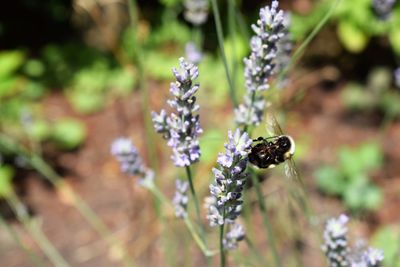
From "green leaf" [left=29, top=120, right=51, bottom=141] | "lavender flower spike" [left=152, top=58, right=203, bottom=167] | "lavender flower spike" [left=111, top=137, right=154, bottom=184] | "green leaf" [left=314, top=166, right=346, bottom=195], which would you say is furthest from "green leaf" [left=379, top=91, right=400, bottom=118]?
"lavender flower spike" [left=152, top=58, right=203, bottom=167]

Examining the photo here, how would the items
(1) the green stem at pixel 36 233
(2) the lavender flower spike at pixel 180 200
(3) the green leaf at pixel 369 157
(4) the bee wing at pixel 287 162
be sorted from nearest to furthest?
(4) the bee wing at pixel 287 162 → (2) the lavender flower spike at pixel 180 200 → (1) the green stem at pixel 36 233 → (3) the green leaf at pixel 369 157

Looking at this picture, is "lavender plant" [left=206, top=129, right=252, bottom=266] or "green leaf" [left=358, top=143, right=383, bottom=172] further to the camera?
"green leaf" [left=358, top=143, right=383, bottom=172]

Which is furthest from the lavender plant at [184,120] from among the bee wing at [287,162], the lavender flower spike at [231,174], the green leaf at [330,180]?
the green leaf at [330,180]

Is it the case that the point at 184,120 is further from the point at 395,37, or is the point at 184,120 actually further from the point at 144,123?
the point at 395,37

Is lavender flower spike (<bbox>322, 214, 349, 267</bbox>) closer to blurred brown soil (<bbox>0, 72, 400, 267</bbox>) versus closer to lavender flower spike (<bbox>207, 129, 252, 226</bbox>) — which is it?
lavender flower spike (<bbox>207, 129, 252, 226</bbox>)

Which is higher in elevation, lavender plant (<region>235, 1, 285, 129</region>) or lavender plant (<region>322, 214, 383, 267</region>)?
lavender plant (<region>235, 1, 285, 129</region>)

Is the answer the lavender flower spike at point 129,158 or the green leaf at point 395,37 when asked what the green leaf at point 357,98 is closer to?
the green leaf at point 395,37
